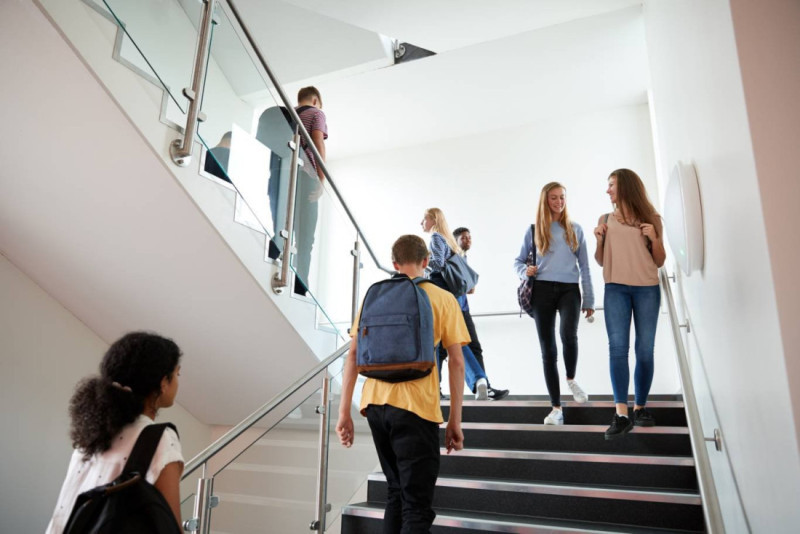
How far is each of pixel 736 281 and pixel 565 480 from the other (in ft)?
5.57

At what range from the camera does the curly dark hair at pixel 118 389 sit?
4.65 ft

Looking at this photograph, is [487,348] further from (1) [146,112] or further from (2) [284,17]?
(1) [146,112]

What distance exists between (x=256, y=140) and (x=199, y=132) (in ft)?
1.59

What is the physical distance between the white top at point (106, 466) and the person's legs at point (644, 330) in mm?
2620

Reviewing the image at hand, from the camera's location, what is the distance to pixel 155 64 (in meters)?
2.79

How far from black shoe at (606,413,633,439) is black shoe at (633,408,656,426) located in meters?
0.08

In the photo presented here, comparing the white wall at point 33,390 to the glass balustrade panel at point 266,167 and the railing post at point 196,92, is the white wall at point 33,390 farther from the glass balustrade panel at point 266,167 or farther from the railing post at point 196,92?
the railing post at point 196,92

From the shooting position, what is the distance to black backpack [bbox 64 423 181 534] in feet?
4.14

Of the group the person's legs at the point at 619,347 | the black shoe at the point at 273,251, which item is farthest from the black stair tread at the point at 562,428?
the black shoe at the point at 273,251

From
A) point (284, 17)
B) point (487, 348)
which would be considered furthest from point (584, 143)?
point (284, 17)

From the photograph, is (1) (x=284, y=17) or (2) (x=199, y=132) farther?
(1) (x=284, y=17)

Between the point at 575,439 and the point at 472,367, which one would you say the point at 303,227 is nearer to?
the point at 472,367

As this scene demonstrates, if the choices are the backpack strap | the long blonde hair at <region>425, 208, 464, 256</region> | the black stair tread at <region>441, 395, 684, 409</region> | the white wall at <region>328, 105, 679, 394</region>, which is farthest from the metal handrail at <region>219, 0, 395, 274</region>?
the white wall at <region>328, 105, 679, 394</region>

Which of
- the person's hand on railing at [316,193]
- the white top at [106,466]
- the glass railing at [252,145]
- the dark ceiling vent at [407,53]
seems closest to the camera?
the white top at [106,466]
